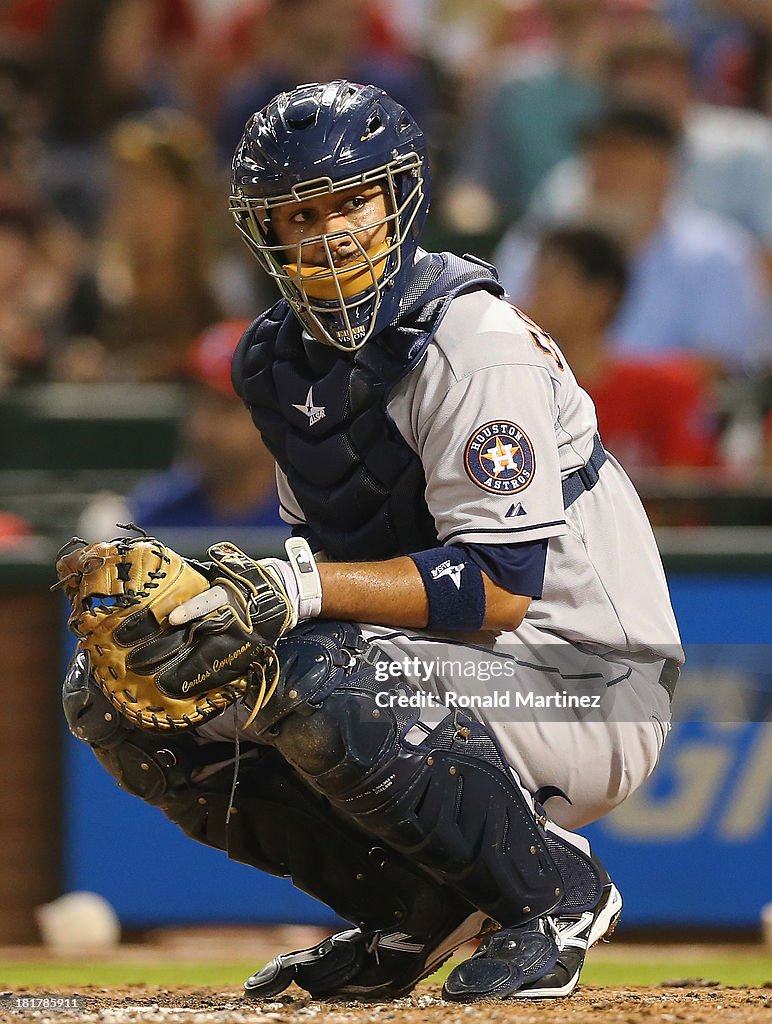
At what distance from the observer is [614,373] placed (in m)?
6.51

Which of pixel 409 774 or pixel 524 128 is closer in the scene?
pixel 409 774

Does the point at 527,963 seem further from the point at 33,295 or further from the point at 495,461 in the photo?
the point at 33,295

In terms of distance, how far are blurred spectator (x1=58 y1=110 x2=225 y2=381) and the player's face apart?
158 inches

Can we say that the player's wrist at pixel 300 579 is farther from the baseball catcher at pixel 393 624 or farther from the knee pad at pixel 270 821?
the knee pad at pixel 270 821

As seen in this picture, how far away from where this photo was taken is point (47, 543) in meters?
5.58

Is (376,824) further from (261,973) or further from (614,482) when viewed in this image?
(614,482)

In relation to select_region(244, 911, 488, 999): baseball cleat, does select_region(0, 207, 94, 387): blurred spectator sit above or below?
above

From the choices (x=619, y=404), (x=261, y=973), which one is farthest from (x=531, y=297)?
(x=261, y=973)

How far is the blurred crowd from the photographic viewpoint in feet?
22.1

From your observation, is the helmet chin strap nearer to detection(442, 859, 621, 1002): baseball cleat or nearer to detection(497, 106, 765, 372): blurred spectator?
detection(442, 859, 621, 1002): baseball cleat

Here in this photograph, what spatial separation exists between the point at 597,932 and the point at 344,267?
1445mm

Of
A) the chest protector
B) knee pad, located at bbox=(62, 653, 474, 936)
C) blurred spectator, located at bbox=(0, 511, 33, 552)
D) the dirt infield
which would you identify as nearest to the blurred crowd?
blurred spectator, located at bbox=(0, 511, 33, 552)

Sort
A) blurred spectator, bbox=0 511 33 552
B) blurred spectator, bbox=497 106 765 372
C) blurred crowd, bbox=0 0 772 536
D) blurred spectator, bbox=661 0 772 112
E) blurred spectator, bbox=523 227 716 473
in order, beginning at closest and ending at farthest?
blurred spectator, bbox=0 511 33 552
blurred spectator, bbox=523 227 716 473
blurred crowd, bbox=0 0 772 536
blurred spectator, bbox=497 106 765 372
blurred spectator, bbox=661 0 772 112

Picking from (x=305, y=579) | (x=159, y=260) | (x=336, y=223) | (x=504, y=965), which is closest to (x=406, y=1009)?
(x=504, y=965)
